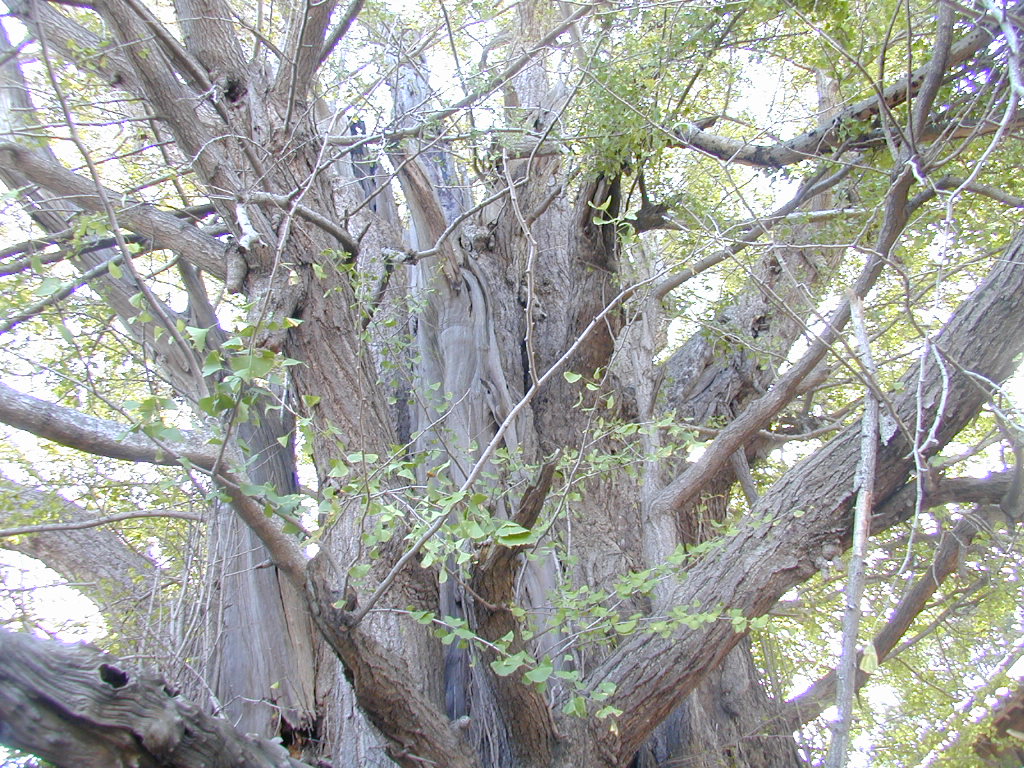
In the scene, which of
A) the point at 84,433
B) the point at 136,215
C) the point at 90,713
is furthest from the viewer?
the point at 136,215

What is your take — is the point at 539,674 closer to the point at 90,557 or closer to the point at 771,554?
the point at 771,554

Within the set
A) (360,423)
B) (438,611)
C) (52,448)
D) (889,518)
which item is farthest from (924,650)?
(52,448)

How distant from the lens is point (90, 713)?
5.33 feet

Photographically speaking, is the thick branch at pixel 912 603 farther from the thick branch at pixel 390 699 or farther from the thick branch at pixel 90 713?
the thick branch at pixel 90 713

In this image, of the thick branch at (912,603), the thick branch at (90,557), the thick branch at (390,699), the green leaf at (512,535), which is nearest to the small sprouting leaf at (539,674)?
the thick branch at (390,699)

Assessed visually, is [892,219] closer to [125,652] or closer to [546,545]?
[546,545]

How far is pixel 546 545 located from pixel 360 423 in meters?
0.92

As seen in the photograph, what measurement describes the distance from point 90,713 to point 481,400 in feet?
9.13

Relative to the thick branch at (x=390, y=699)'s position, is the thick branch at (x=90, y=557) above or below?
above

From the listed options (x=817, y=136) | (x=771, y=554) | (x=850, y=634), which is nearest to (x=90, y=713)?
(x=850, y=634)

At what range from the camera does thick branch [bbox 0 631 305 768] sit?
5.06 ft

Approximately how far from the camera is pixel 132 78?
3576 millimetres

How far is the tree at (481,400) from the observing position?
2.37 meters

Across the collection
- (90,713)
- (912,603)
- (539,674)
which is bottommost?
(912,603)
